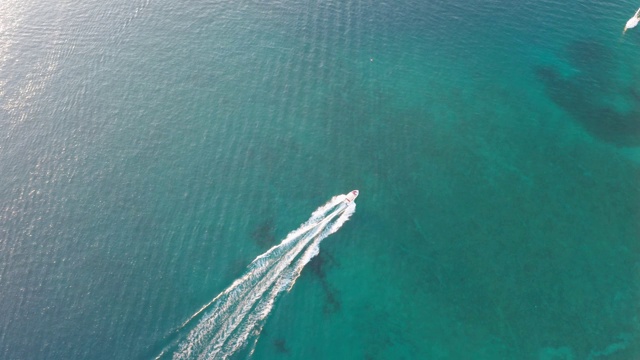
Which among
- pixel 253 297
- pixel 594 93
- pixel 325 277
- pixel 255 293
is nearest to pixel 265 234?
pixel 255 293

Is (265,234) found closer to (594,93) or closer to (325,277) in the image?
(325,277)

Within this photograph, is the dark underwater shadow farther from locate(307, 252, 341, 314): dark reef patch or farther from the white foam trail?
locate(307, 252, 341, 314): dark reef patch

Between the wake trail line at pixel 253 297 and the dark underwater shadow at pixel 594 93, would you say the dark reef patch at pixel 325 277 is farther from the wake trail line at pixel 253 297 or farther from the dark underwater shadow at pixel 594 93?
the dark underwater shadow at pixel 594 93

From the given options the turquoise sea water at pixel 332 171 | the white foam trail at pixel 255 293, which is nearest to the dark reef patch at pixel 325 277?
the turquoise sea water at pixel 332 171

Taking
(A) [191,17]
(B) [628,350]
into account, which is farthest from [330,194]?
(A) [191,17]

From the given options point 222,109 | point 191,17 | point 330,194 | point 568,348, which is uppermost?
point 191,17

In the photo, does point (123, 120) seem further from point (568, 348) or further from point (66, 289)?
point (568, 348)
